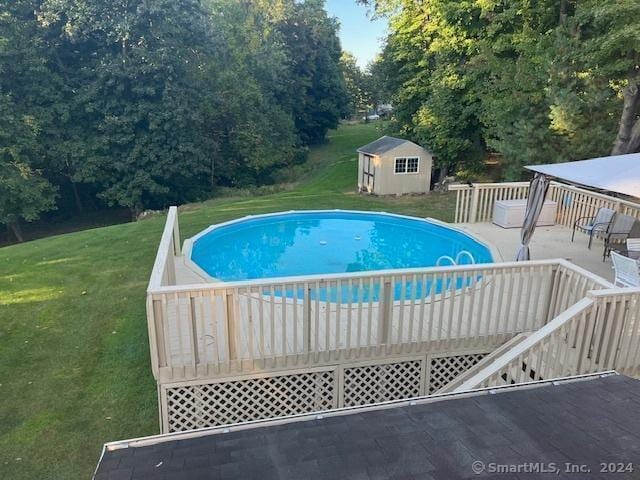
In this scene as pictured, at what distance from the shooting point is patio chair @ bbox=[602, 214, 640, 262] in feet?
29.2

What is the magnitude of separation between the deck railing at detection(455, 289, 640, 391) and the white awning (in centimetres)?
245

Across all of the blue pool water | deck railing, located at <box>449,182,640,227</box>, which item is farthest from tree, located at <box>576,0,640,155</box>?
the blue pool water

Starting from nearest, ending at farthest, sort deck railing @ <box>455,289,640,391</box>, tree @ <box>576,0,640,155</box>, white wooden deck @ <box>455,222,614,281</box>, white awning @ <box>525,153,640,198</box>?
deck railing @ <box>455,289,640,391</box> → white awning @ <box>525,153,640,198</box> → white wooden deck @ <box>455,222,614,281</box> → tree @ <box>576,0,640,155</box>

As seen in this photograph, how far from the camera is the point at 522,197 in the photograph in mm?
12156

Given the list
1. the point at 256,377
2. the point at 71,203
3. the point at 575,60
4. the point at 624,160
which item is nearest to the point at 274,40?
the point at 71,203

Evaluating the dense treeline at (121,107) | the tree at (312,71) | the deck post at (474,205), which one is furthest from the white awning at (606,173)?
the tree at (312,71)

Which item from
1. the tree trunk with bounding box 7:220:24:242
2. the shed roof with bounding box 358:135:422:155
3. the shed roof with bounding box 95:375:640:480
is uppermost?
the shed roof with bounding box 358:135:422:155

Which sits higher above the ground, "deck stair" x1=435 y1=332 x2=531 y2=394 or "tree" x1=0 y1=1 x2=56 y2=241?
"tree" x1=0 y1=1 x2=56 y2=241

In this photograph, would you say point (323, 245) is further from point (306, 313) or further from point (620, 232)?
point (306, 313)

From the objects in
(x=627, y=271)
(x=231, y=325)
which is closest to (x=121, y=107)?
(x=231, y=325)

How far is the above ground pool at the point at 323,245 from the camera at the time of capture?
10477 mm

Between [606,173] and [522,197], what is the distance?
5.10 meters

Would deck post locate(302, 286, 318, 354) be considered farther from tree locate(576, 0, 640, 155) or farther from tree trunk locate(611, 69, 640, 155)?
tree trunk locate(611, 69, 640, 155)

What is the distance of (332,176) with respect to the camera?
2559 cm
